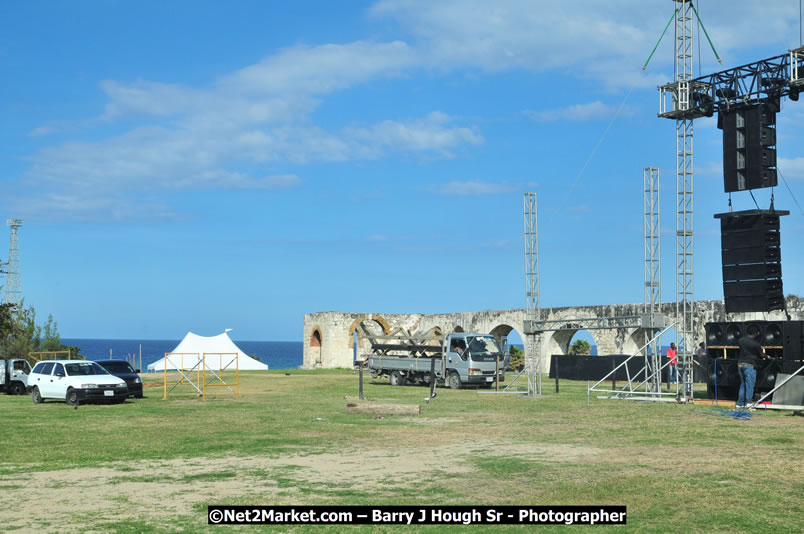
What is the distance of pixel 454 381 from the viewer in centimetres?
3011

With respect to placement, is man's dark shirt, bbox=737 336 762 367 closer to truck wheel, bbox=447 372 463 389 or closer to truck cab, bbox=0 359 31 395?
truck wheel, bbox=447 372 463 389

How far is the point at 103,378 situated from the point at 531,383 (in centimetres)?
1292

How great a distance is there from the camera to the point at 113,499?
28.9ft

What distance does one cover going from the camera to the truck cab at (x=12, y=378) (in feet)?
96.6

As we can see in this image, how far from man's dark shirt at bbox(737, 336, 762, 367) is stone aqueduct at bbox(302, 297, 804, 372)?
11228 millimetres

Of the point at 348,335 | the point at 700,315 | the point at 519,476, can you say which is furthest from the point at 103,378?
the point at 348,335

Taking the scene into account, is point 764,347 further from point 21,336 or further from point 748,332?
point 21,336

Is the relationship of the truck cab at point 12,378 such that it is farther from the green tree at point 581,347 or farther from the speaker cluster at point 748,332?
the green tree at point 581,347

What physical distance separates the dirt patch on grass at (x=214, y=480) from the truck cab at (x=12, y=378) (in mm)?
20717

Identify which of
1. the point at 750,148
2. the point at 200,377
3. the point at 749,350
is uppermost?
the point at 750,148

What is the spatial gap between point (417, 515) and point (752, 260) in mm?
16600

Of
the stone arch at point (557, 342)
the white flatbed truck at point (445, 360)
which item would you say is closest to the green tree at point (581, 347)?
the stone arch at point (557, 342)

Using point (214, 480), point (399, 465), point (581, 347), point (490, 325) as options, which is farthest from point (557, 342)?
point (214, 480)

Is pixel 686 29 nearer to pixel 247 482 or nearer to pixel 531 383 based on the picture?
pixel 531 383
